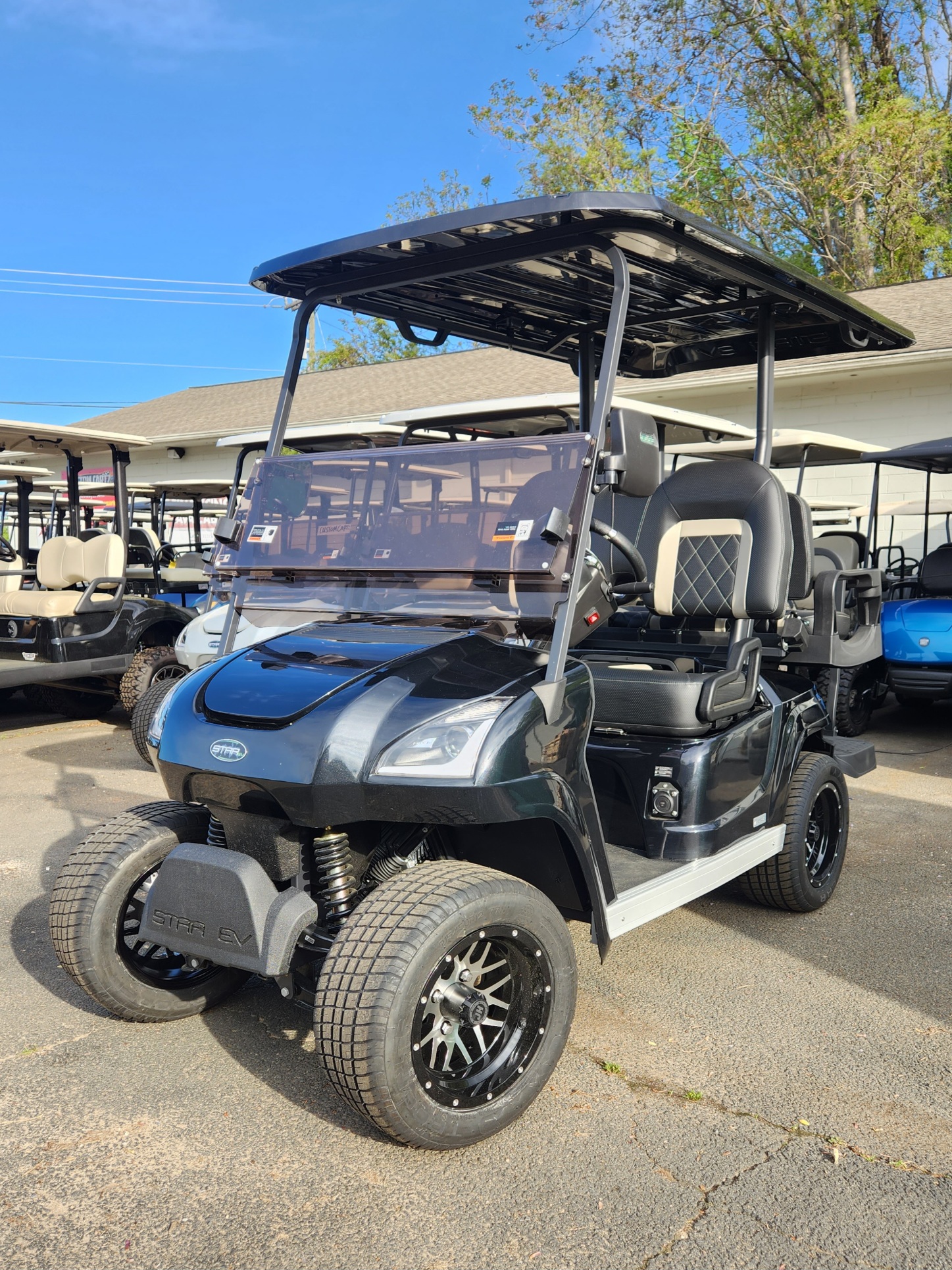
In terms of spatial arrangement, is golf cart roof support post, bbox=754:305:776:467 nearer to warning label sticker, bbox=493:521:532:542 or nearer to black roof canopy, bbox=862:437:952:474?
warning label sticker, bbox=493:521:532:542

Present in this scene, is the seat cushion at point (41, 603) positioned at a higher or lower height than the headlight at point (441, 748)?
lower

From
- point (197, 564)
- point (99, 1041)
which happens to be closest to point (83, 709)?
point (197, 564)

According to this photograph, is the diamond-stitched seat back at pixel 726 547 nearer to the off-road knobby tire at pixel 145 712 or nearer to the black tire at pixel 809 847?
the black tire at pixel 809 847

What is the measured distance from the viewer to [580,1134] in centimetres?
260

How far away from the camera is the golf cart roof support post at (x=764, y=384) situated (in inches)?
158

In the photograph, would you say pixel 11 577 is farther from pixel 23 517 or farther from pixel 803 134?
pixel 803 134

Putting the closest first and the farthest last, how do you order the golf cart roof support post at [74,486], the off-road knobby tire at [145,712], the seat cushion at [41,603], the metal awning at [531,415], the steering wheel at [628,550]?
the steering wheel at [628,550] < the off-road knobby tire at [145,712] < the metal awning at [531,415] < the seat cushion at [41,603] < the golf cart roof support post at [74,486]

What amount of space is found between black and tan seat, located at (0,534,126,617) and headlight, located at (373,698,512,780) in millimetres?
5880

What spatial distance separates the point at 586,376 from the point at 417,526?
1709 mm

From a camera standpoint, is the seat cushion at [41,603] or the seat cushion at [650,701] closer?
the seat cushion at [650,701]

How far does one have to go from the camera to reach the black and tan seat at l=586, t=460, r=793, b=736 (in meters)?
3.47

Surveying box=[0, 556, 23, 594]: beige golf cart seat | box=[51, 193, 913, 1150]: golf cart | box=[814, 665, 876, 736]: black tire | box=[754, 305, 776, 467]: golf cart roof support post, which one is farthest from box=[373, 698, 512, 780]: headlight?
box=[0, 556, 23, 594]: beige golf cart seat

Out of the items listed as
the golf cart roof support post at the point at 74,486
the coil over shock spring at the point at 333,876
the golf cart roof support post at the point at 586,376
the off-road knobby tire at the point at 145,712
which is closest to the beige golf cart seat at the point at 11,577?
the golf cart roof support post at the point at 74,486

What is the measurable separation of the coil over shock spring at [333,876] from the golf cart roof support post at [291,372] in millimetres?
1469
